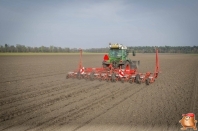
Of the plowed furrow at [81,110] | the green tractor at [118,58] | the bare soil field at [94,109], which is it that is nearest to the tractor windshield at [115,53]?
the green tractor at [118,58]

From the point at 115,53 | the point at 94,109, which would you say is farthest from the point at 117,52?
the point at 94,109

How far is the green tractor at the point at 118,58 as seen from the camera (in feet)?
45.9

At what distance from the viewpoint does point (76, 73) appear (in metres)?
13.7

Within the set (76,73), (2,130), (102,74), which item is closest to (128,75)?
(102,74)

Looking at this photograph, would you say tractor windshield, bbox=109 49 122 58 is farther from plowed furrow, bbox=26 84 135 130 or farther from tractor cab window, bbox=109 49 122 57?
plowed furrow, bbox=26 84 135 130

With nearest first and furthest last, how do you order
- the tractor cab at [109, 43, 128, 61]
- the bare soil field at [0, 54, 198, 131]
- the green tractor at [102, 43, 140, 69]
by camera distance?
the bare soil field at [0, 54, 198, 131]
the green tractor at [102, 43, 140, 69]
the tractor cab at [109, 43, 128, 61]

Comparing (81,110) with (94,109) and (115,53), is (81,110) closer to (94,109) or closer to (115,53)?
(94,109)

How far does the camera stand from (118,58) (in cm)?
1438

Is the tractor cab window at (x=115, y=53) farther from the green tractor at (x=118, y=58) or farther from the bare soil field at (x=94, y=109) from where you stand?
the bare soil field at (x=94, y=109)

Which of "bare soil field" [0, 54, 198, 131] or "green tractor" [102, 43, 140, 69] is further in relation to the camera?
"green tractor" [102, 43, 140, 69]

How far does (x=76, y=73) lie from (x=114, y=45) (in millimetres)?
3085

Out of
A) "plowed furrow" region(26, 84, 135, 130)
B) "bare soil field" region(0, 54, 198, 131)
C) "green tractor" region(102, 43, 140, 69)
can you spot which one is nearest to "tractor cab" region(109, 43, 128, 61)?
"green tractor" region(102, 43, 140, 69)

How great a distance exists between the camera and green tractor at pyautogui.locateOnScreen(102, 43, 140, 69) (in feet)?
45.9

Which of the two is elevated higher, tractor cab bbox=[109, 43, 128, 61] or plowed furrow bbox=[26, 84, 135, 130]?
tractor cab bbox=[109, 43, 128, 61]
